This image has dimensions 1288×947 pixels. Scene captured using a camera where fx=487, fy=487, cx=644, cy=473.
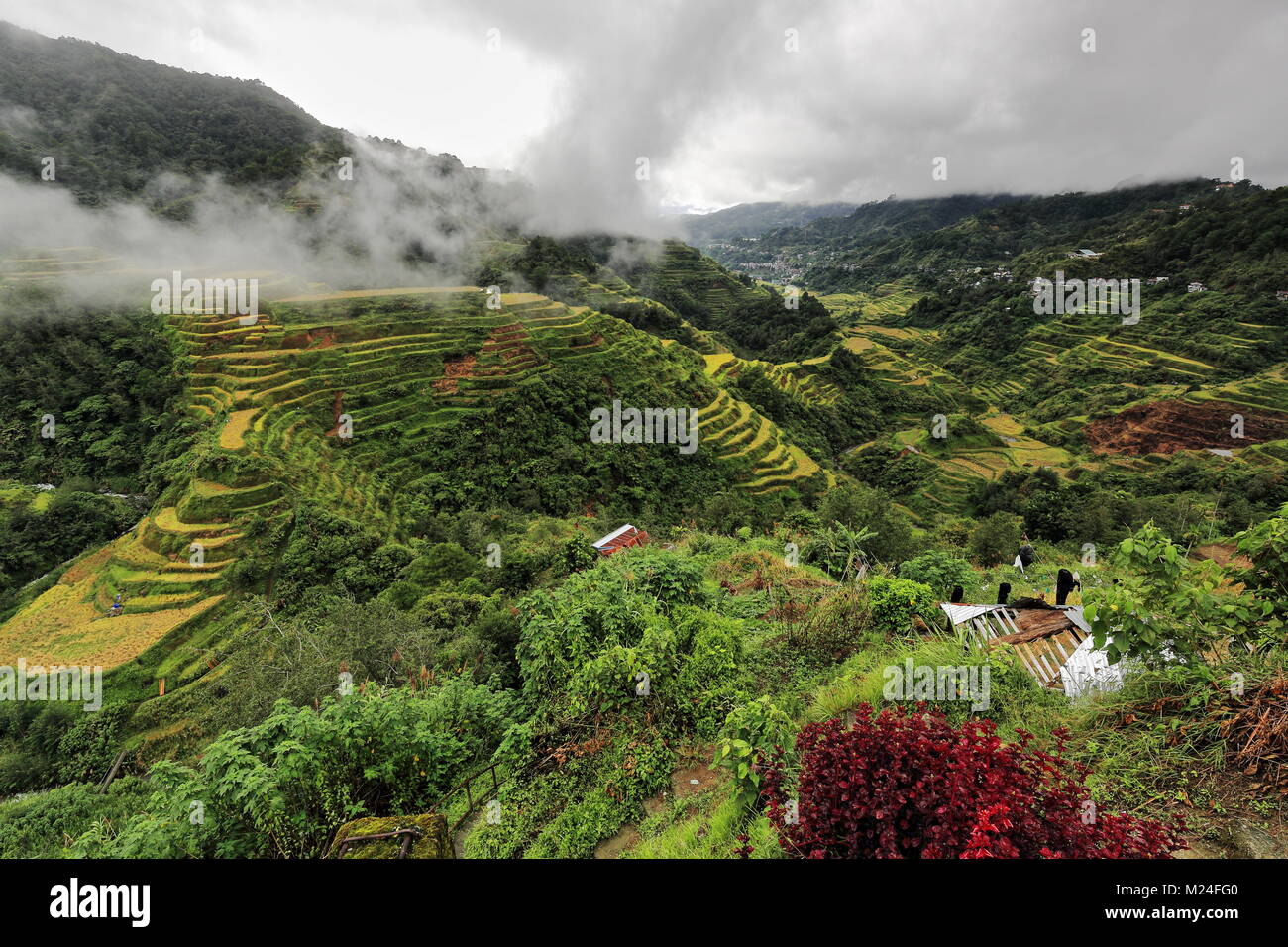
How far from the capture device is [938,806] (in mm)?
2301

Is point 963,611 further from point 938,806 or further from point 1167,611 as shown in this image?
point 938,806

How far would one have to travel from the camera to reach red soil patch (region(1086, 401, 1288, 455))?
40.7m

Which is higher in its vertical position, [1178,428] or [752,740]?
[1178,428]

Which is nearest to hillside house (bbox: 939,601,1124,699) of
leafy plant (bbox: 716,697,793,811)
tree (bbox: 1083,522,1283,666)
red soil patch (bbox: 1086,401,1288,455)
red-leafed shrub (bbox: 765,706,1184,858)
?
tree (bbox: 1083,522,1283,666)

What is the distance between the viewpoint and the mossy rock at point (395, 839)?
3016 millimetres

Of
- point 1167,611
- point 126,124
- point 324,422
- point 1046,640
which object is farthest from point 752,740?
point 126,124

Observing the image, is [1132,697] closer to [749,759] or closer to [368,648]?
[749,759]

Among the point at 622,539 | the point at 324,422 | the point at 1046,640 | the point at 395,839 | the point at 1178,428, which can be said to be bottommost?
the point at 622,539

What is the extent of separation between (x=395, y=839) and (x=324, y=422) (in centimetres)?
3005

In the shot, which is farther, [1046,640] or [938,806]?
[1046,640]

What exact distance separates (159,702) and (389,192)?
73438mm

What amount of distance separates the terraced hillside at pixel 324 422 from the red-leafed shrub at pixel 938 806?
875 inches

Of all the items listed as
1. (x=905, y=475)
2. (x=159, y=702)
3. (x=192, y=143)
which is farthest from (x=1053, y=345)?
(x=192, y=143)
